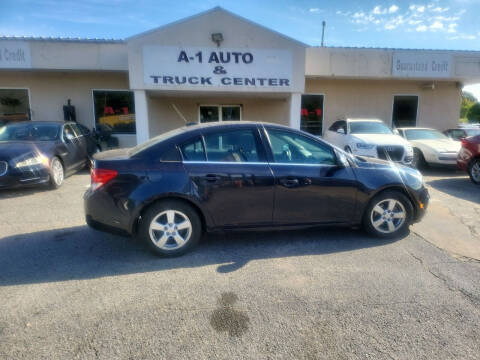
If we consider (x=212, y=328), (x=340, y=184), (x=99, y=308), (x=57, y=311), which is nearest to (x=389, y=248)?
(x=340, y=184)

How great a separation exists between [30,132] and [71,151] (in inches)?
38.5

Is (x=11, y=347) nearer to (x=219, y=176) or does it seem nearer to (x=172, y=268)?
(x=172, y=268)

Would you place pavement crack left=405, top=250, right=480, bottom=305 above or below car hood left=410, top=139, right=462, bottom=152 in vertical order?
below

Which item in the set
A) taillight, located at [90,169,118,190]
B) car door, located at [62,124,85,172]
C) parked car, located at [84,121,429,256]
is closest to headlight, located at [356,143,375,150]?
parked car, located at [84,121,429,256]

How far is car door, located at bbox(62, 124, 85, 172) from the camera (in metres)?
7.37

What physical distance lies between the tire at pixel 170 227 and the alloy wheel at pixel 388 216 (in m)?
2.31

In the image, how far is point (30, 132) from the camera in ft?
24.1

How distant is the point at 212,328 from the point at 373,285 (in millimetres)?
1631

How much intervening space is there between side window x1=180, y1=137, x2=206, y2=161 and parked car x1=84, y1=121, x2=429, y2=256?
1 centimetres

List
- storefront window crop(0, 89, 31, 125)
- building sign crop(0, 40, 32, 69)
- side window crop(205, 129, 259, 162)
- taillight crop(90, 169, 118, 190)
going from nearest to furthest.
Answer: taillight crop(90, 169, 118, 190) → side window crop(205, 129, 259, 162) → building sign crop(0, 40, 32, 69) → storefront window crop(0, 89, 31, 125)

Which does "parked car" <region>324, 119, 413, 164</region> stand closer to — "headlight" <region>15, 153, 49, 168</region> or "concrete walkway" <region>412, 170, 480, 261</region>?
"concrete walkway" <region>412, 170, 480, 261</region>

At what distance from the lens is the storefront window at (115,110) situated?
38.5 feet

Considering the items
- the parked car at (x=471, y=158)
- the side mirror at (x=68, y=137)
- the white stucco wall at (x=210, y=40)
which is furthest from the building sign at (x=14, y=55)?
the parked car at (x=471, y=158)

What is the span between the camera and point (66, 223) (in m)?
4.68
